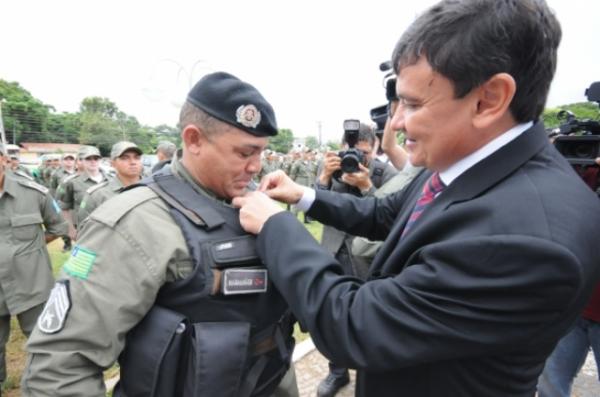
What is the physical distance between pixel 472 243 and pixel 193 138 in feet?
4.01

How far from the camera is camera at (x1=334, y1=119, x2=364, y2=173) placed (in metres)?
3.18

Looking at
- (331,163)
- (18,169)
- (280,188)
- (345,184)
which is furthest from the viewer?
(18,169)

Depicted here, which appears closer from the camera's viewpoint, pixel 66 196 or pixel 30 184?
pixel 30 184

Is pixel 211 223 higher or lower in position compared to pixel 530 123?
lower

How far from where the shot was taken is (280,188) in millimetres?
1952

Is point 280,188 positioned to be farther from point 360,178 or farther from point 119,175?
point 119,175

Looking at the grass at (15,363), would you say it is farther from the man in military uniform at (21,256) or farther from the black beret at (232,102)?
the black beret at (232,102)

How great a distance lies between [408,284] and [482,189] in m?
0.37

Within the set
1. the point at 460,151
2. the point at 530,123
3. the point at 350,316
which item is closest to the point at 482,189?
the point at 460,151

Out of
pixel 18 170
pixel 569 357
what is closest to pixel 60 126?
pixel 18 170

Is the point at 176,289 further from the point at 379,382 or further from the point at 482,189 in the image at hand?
the point at 482,189

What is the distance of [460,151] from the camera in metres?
1.20

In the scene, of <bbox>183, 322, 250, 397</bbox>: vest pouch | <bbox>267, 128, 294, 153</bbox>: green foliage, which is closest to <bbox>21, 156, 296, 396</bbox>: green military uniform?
<bbox>183, 322, 250, 397</bbox>: vest pouch

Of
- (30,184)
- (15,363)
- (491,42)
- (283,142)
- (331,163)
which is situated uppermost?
Result: (491,42)
